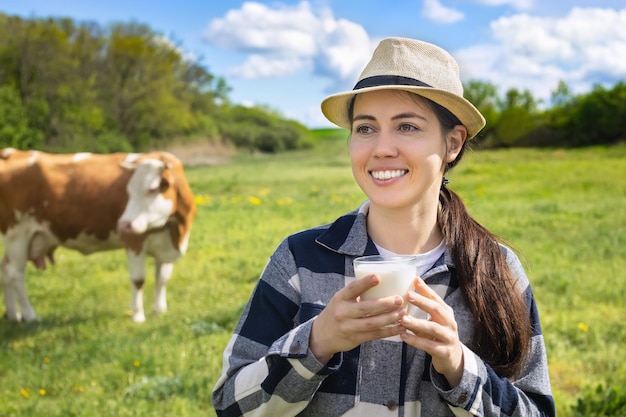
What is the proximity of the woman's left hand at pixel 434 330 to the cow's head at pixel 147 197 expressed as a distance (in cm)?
627

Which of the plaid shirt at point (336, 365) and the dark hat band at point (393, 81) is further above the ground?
the dark hat band at point (393, 81)

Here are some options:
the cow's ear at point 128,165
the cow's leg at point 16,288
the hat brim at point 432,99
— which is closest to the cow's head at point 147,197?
the cow's ear at point 128,165

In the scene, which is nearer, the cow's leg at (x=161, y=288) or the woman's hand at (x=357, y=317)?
the woman's hand at (x=357, y=317)

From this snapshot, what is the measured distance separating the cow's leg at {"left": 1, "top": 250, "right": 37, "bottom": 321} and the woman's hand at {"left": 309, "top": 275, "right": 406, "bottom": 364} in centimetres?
708

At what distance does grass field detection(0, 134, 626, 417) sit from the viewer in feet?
16.9

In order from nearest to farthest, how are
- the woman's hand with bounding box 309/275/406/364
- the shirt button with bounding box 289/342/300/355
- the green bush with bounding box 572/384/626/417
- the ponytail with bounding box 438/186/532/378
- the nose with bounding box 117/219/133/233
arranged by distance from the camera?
the woman's hand with bounding box 309/275/406/364, the shirt button with bounding box 289/342/300/355, the ponytail with bounding box 438/186/532/378, the green bush with bounding box 572/384/626/417, the nose with bounding box 117/219/133/233

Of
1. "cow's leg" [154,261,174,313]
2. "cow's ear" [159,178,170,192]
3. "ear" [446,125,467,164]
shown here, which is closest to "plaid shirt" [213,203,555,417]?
"ear" [446,125,467,164]

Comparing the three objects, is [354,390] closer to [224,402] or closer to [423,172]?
[224,402]

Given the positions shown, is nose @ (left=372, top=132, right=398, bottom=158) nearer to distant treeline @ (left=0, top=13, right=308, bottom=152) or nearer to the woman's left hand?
the woman's left hand

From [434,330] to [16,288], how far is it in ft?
24.9

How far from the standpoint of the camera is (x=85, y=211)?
816 centimetres

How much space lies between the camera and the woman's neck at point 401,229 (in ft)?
7.18

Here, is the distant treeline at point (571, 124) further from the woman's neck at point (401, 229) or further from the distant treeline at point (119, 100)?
the woman's neck at point (401, 229)

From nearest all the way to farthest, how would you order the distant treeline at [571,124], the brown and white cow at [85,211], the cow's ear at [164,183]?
the cow's ear at [164,183] → the brown and white cow at [85,211] → the distant treeline at [571,124]
